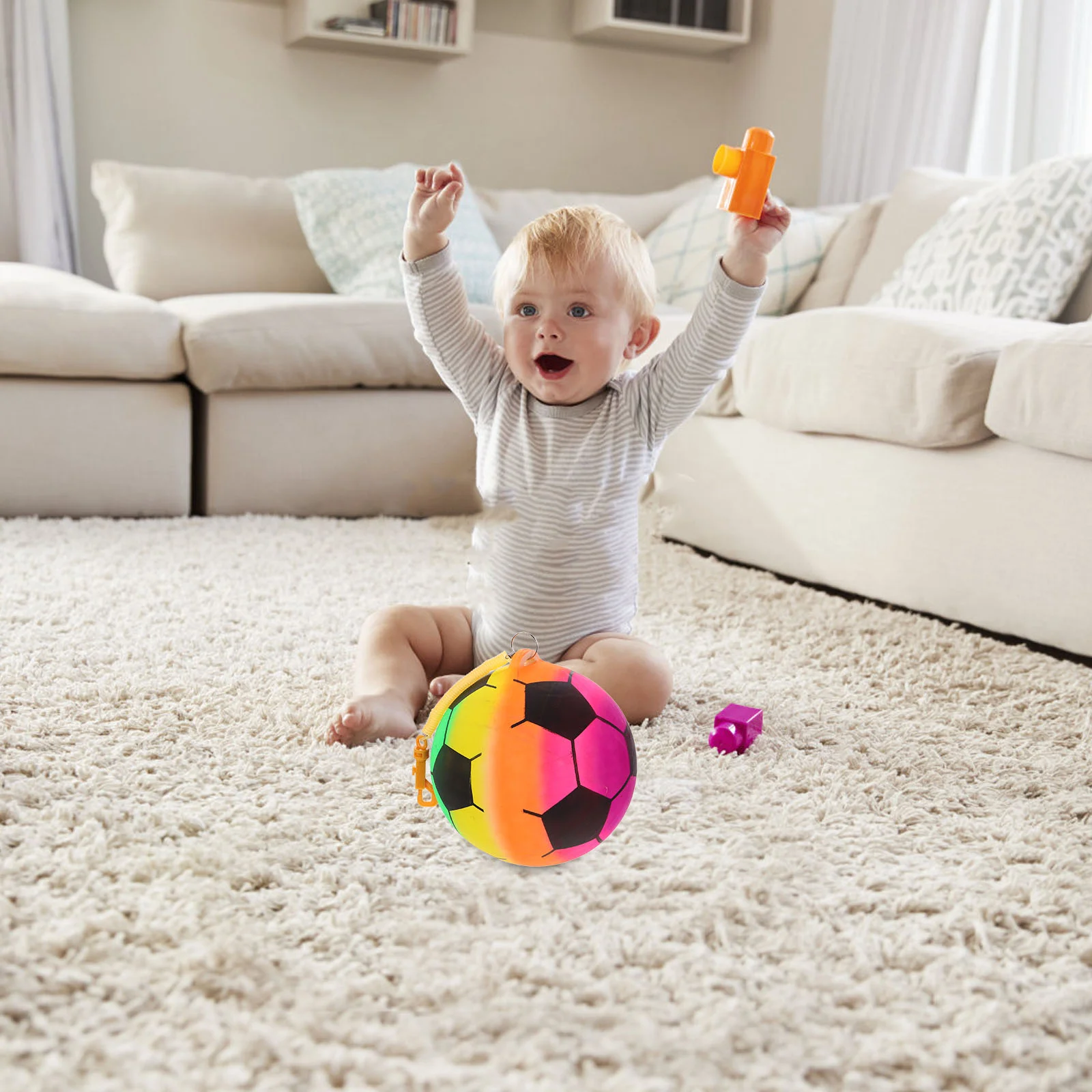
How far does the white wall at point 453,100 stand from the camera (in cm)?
343

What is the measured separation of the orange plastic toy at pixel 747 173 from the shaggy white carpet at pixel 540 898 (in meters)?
0.50

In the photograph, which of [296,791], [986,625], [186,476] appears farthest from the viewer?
[186,476]

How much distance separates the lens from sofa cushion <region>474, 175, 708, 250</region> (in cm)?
306

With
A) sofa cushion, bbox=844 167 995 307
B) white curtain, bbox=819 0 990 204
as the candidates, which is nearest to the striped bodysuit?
sofa cushion, bbox=844 167 995 307

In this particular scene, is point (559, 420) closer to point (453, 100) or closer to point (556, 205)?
point (556, 205)

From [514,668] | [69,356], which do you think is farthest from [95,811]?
[69,356]

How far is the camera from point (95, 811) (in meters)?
0.90

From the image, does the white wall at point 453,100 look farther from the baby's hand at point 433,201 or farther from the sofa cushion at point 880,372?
the baby's hand at point 433,201

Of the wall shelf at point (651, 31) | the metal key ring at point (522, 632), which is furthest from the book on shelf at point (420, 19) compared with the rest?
the metal key ring at point (522, 632)

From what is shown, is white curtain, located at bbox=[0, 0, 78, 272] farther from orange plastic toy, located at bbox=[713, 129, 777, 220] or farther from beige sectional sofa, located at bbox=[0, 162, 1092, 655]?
orange plastic toy, located at bbox=[713, 129, 777, 220]

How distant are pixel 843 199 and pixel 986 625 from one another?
223 centimetres

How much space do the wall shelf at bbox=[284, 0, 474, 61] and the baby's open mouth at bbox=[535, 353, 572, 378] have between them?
2.61 m

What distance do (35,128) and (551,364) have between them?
2582mm

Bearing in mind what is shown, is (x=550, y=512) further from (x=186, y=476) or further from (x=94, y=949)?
(x=186, y=476)
